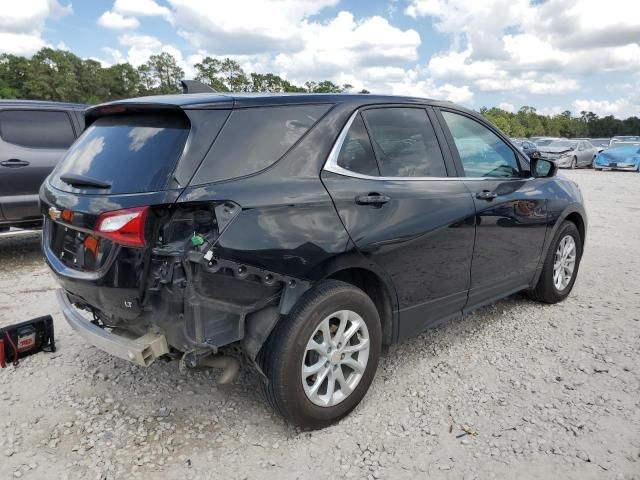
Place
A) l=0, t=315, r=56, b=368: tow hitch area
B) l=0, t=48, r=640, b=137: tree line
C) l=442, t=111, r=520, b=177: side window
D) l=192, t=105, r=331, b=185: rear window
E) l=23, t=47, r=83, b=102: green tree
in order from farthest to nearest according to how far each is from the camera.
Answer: l=23, t=47, r=83, b=102: green tree → l=0, t=48, r=640, b=137: tree line → l=442, t=111, r=520, b=177: side window → l=0, t=315, r=56, b=368: tow hitch area → l=192, t=105, r=331, b=185: rear window

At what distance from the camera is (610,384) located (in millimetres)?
3301

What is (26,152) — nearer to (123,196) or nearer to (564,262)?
(123,196)

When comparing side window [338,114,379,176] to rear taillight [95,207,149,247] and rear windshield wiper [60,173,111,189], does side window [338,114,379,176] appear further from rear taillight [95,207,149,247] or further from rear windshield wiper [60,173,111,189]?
rear windshield wiper [60,173,111,189]

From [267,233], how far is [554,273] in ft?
10.7

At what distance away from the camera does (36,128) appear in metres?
6.31

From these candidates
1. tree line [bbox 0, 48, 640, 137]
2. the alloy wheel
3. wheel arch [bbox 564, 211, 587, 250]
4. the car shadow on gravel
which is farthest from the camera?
tree line [bbox 0, 48, 640, 137]

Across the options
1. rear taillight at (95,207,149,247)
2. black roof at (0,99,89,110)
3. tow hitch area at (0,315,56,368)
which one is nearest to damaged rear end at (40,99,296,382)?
rear taillight at (95,207,149,247)

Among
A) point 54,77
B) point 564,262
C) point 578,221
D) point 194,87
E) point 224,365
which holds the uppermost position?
point 54,77

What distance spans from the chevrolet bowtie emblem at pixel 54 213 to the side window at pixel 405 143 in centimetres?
181

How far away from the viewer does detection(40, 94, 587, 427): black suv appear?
2.37 metres

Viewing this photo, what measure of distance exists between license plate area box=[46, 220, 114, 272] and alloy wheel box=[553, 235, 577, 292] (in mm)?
3818

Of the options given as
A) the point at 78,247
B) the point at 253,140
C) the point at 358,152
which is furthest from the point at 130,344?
the point at 358,152

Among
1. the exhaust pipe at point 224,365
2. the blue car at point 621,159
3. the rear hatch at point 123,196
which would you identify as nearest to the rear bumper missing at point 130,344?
the rear hatch at point 123,196

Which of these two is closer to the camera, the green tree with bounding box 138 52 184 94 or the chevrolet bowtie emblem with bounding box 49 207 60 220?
the chevrolet bowtie emblem with bounding box 49 207 60 220
